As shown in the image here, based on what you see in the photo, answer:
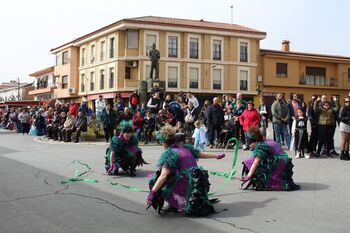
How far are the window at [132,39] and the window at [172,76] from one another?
4.43m

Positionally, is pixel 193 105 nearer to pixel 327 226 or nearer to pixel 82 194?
pixel 82 194

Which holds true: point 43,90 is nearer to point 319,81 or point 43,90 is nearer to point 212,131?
point 319,81

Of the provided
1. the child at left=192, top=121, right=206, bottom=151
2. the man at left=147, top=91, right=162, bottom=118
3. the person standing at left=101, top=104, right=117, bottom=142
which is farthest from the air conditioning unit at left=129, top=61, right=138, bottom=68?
the child at left=192, top=121, right=206, bottom=151

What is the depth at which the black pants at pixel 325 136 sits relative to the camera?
43.4 feet

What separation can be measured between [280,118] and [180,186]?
9358 mm

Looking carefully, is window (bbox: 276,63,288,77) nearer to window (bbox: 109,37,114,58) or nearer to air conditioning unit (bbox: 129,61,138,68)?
air conditioning unit (bbox: 129,61,138,68)

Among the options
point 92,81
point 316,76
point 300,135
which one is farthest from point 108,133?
point 316,76

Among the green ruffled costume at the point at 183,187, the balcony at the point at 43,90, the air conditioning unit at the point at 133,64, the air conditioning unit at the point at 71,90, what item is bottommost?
the green ruffled costume at the point at 183,187

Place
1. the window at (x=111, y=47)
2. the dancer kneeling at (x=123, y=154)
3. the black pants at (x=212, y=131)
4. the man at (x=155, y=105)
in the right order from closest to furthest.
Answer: the dancer kneeling at (x=123, y=154), the black pants at (x=212, y=131), the man at (x=155, y=105), the window at (x=111, y=47)

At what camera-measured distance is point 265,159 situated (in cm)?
801

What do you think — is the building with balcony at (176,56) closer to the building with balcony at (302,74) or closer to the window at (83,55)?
the window at (83,55)

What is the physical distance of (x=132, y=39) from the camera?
46000 mm

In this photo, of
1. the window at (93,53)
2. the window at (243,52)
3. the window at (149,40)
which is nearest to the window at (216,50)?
the window at (243,52)

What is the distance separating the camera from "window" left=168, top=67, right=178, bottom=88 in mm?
47259
